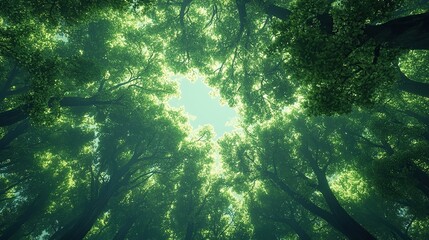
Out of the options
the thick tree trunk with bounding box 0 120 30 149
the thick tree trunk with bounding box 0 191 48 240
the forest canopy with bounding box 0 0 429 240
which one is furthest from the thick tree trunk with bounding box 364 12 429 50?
the thick tree trunk with bounding box 0 191 48 240

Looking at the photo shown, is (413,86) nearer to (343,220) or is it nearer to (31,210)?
(343,220)

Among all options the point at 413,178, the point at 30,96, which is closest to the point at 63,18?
the point at 30,96

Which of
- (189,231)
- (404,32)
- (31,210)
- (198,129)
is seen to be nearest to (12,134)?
(31,210)

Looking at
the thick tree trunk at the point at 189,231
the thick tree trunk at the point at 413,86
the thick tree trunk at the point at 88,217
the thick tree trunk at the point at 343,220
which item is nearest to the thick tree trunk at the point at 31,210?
the thick tree trunk at the point at 88,217

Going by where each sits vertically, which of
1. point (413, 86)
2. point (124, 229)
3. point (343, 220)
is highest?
point (413, 86)

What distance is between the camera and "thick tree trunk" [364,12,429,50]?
315 inches

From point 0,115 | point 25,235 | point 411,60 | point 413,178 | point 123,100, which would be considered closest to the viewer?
point 0,115

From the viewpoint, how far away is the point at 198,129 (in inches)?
1379

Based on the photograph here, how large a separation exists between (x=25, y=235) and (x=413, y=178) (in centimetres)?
3525

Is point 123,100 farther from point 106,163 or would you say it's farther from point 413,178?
point 413,178

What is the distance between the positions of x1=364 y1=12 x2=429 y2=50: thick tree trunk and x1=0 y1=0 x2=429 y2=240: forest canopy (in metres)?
0.39

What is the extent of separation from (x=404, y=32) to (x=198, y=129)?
92.2ft

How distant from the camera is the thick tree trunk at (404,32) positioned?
315 inches

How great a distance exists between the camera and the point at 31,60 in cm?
1204
